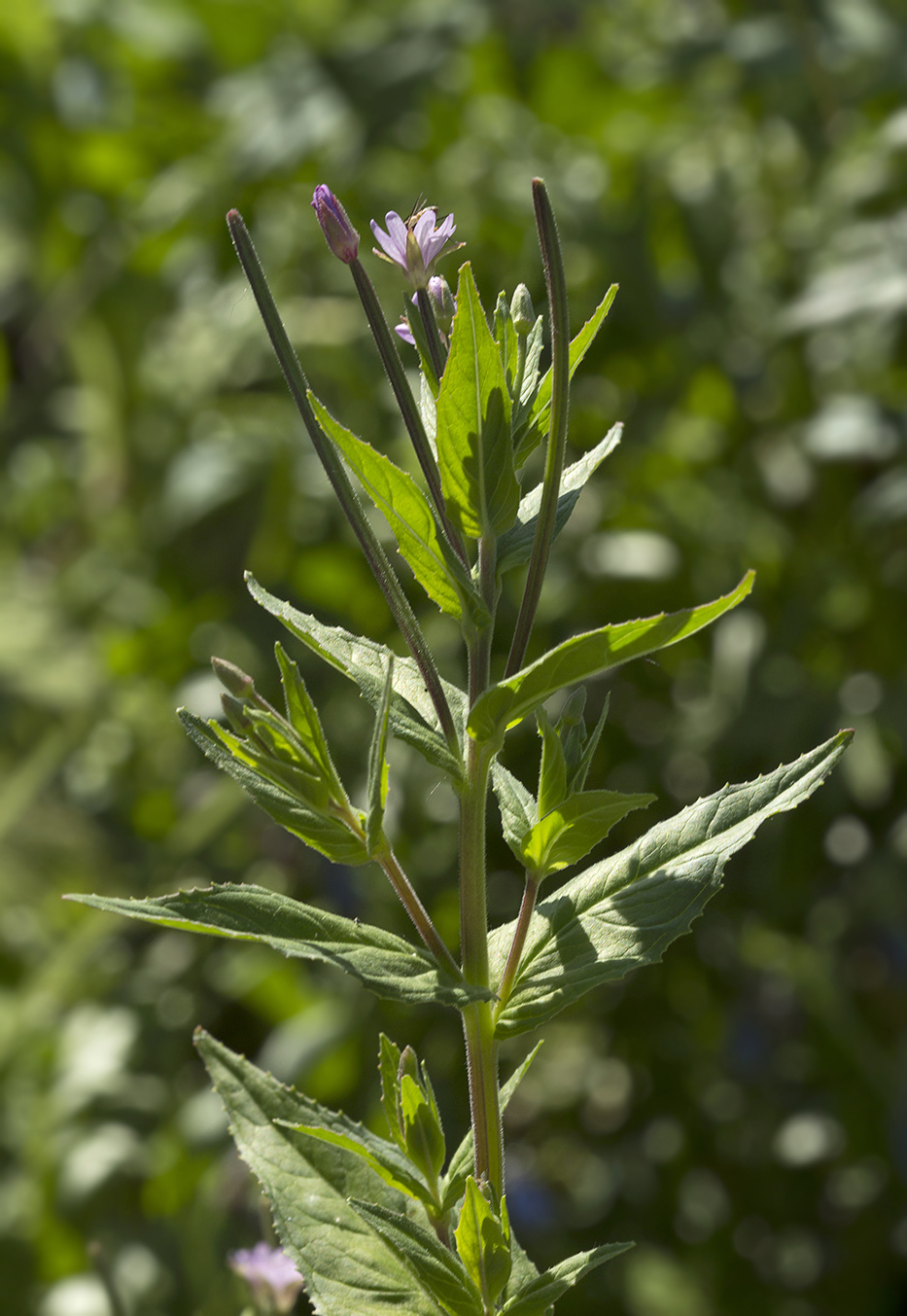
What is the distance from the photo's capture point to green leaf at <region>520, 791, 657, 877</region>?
0.39 m

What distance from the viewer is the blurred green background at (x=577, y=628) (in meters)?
1.10

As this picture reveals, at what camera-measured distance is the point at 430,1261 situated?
0.37m

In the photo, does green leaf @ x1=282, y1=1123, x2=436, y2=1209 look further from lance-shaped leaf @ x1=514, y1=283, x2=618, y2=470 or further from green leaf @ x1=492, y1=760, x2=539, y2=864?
lance-shaped leaf @ x1=514, y1=283, x2=618, y2=470

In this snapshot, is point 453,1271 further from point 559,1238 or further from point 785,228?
point 785,228

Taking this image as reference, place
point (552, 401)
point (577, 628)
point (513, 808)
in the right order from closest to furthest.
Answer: point (552, 401) < point (513, 808) < point (577, 628)

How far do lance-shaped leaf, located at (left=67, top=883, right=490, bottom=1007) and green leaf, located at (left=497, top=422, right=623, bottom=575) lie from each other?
0.12 m

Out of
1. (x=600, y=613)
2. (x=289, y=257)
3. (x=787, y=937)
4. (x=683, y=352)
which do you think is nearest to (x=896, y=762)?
(x=787, y=937)

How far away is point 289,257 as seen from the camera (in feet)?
4.56

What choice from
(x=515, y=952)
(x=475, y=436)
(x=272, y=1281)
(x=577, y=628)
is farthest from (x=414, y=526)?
(x=577, y=628)

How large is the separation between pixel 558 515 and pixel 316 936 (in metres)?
0.14

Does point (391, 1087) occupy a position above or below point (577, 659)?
below

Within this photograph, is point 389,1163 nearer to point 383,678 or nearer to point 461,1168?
point 461,1168

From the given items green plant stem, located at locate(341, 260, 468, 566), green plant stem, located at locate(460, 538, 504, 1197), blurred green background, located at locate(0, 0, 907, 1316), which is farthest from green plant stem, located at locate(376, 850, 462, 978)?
blurred green background, located at locate(0, 0, 907, 1316)

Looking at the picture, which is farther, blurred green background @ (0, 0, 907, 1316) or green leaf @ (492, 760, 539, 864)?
blurred green background @ (0, 0, 907, 1316)
